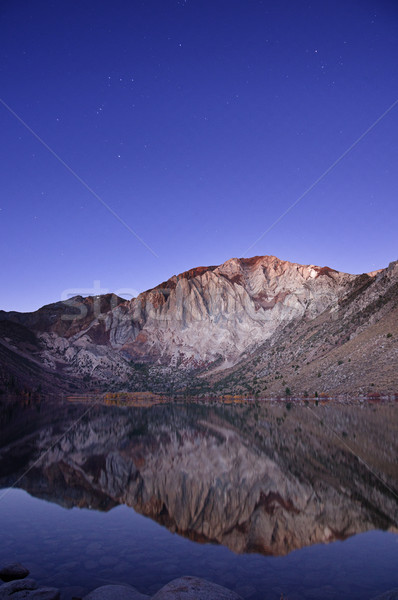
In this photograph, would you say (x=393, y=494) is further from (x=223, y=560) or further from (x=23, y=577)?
(x=23, y=577)

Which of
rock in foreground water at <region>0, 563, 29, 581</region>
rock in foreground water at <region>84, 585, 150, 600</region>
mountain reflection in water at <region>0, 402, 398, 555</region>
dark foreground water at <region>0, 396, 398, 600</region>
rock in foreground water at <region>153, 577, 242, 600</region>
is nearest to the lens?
rock in foreground water at <region>153, 577, 242, 600</region>

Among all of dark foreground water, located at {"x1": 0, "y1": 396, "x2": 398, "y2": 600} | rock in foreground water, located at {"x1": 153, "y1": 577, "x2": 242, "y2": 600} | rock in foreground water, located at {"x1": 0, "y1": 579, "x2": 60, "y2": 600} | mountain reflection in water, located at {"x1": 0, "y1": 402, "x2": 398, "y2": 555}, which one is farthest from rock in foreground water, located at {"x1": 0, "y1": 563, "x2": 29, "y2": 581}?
mountain reflection in water, located at {"x1": 0, "y1": 402, "x2": 398, "y2": 555}

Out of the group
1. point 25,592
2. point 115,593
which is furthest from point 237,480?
point 25,592

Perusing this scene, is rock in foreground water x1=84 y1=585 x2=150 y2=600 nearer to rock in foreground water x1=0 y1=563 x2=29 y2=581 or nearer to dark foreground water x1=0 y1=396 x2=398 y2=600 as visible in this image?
dark foreground water x1=0 y1=396 x2=398 y2=600

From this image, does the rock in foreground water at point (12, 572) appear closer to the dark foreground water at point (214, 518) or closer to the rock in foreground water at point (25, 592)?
the dark foreground water at point (214, 518)

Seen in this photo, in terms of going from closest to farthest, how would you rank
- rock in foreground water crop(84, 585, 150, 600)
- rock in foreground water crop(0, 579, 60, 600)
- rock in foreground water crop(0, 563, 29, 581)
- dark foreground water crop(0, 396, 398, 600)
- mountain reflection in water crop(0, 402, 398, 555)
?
rock in foreground water crop(0, 579, 60, 600), rock in foreground water crop(84, 585, 150, 600), rock in foreground water crop(0, 563, 29, 581), dark foreground water crop(0, 396, 398, 600), mountain reflection in water crop(0, 402, 398, 555)

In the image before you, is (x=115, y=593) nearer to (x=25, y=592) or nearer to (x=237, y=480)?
(x=25, y=592)
